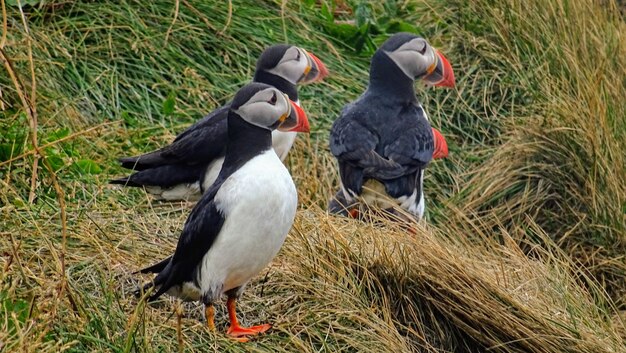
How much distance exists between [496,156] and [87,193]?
2.39 meters

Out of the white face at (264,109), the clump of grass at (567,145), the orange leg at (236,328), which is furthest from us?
the clump of grass at (567,145)

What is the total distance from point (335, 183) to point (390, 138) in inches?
35.0

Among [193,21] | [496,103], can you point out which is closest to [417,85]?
[496,103]

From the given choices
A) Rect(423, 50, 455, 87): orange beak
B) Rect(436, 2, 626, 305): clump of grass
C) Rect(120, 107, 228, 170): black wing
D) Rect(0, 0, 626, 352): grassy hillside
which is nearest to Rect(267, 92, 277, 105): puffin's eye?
Rect(0, 0, 626, 352): grassy hillside

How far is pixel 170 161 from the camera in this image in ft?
17.7

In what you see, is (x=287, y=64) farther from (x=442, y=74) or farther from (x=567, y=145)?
(x=567, y=145)

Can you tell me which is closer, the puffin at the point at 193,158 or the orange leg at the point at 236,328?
the orange leg at the point at 236,328

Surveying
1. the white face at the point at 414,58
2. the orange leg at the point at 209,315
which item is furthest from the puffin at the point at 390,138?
the orange leg at the point at 209,315

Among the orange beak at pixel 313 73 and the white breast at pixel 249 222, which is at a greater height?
the white breast at pixel 249 222

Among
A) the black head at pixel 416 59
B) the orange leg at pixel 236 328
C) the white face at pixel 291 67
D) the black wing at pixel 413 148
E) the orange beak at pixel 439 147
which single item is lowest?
the orange beak at pixel 439 147

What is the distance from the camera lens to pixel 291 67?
558 cm

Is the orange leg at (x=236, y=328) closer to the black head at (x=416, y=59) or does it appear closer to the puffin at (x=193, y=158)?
the puffin at (x=193, y=158)

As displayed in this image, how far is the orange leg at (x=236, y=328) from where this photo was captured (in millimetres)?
4098

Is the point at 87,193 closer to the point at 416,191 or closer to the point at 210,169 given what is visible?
the point at 210,169
